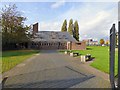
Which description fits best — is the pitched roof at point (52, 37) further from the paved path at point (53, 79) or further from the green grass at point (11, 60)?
the paved path at point (53, 79)

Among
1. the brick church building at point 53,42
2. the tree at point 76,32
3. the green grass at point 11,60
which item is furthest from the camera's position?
the tree at point 76,32

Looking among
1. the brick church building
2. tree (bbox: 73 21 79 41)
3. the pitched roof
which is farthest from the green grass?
tree (bbox: 73 21 79 41)

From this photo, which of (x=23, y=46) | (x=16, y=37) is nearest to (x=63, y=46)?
(x=23, y=46)

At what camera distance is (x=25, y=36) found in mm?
47562

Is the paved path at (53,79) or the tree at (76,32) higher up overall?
the tree at (76,32)

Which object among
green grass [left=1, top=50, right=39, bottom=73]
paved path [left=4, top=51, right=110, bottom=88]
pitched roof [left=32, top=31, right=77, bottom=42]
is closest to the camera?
paved path [left=4, top=51, right=110, bottom=88]

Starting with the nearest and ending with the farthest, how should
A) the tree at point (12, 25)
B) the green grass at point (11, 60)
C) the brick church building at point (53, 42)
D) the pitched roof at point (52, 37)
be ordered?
the green grass at point (11, 60) < the tree at point (12, 25) < the brick church building at point (53, 42) < the pitched roof at point (52, 37)

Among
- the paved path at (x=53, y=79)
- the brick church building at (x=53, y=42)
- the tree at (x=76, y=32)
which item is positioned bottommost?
the paved path at (x=53, y=79)

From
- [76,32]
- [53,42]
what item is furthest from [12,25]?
[76,32]

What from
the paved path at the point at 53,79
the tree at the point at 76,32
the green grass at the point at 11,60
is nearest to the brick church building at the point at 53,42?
the tree at the point at 76,32

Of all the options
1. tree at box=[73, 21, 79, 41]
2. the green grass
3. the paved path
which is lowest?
the green grass

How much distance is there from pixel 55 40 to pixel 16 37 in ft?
67.1

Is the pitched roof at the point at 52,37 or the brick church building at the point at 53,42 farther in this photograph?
the pitched roof at the point at 52,37

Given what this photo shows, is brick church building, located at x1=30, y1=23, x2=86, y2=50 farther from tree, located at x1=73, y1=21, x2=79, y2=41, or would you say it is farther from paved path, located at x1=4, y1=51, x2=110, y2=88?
paved path, located at x1=4, y1=51, x2=110, y2=88
